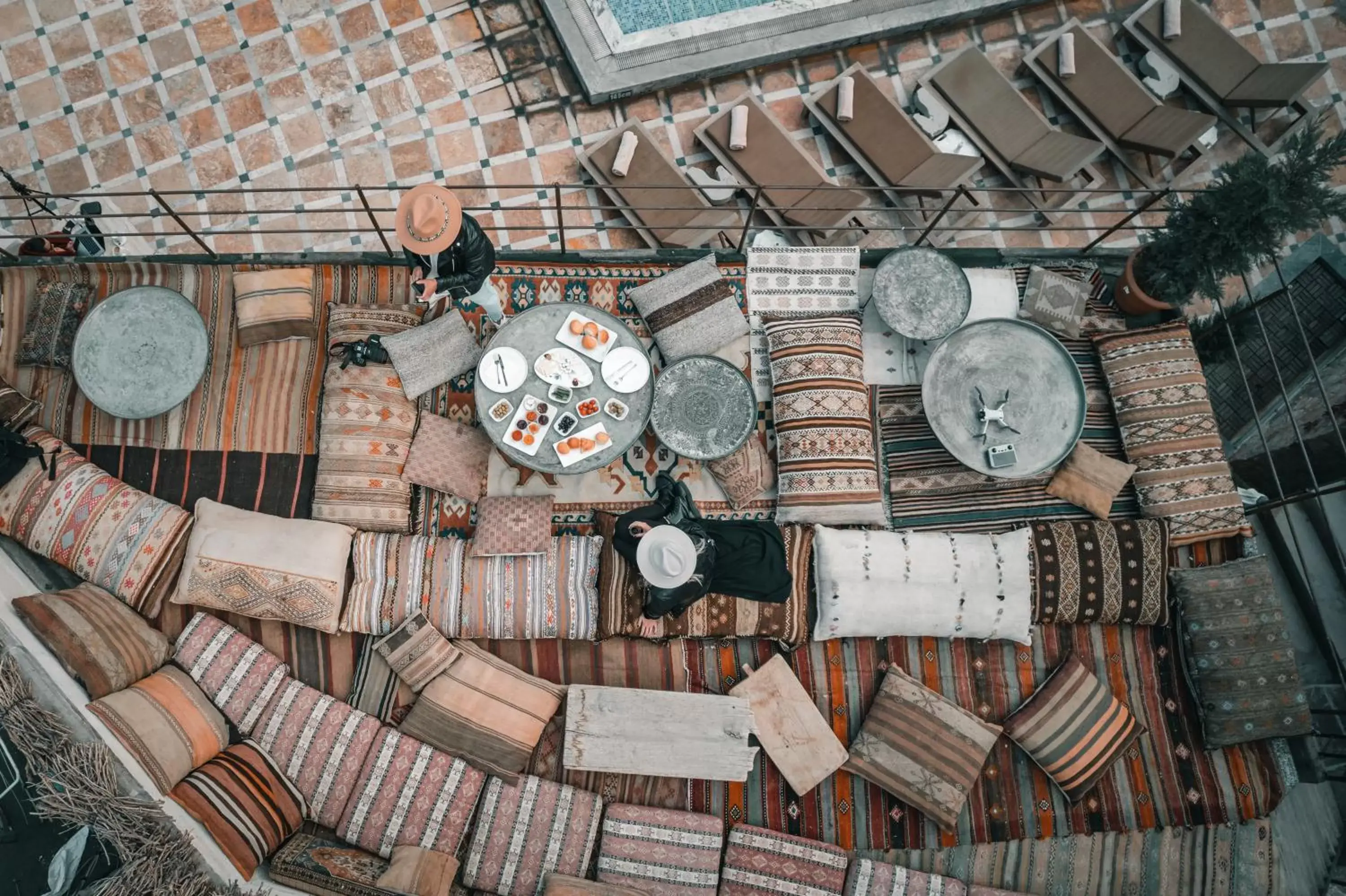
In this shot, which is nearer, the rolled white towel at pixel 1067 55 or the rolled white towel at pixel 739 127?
the rolled white towel at pixel 739 127

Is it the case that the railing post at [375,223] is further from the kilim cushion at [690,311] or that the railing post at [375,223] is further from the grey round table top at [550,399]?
the kilim cushion at [690,311]

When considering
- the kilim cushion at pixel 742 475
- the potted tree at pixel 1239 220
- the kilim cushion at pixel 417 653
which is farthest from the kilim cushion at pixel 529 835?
the potted tree at pixel 1239 220

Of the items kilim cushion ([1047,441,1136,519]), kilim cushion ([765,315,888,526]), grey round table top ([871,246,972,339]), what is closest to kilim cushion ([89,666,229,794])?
kilim cushion ([765,315,888,526])

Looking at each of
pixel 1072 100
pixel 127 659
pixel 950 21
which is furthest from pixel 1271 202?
pixel 127 659

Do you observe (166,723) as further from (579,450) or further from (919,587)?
(919,587)

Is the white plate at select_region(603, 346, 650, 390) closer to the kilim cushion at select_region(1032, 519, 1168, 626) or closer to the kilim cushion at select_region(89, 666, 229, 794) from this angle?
the kilim cushion at select_region(1032, 519, 1168, 626)

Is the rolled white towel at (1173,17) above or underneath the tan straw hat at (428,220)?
above

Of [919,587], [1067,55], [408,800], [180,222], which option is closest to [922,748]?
[919,587]
